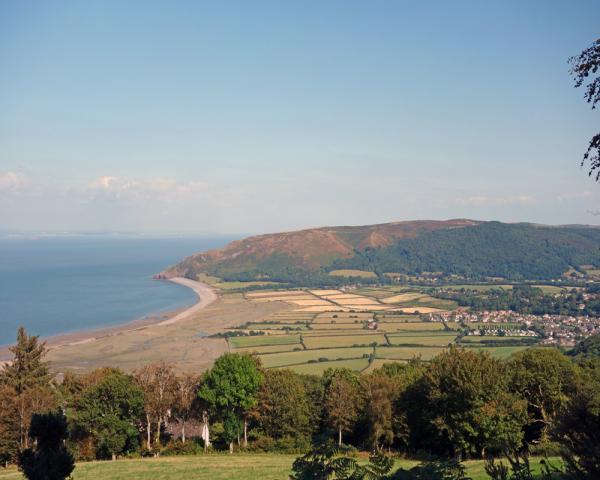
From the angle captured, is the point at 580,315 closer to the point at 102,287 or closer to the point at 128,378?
the point at 128,378

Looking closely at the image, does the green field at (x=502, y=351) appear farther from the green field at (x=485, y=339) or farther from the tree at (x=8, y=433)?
the tree at (x=8, y=433)

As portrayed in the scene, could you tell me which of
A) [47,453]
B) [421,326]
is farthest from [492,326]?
[47,453]

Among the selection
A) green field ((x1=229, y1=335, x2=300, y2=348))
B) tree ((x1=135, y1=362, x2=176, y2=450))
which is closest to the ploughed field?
green field ((x1=229, y1=335, x2=300, y2=348))

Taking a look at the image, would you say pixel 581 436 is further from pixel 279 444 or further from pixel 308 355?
pixel 308 355

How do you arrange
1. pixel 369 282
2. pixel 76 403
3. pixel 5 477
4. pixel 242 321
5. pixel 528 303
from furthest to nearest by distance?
pixel 369 282 → pixel 528 303 → pixel 242 321 → pixel 76 403 → pixel 5 477

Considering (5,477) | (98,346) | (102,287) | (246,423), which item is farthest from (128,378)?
(102,287)

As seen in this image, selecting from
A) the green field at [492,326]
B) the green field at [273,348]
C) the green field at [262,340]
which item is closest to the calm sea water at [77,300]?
the green field at [262,340]
